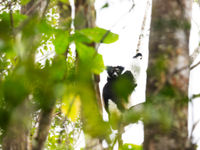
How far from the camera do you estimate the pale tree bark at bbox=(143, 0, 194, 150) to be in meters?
1.11

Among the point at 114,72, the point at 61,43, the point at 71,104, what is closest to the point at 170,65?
the point at 61,43

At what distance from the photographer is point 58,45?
39.1 inches

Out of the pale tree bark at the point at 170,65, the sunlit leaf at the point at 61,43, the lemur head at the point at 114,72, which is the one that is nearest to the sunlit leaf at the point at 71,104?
the sunlit leaf at the point at 61,43

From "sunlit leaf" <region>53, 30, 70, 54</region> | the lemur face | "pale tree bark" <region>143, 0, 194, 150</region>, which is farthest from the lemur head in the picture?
"sunlit leaf" <region>53, 30, 70, 54</region>

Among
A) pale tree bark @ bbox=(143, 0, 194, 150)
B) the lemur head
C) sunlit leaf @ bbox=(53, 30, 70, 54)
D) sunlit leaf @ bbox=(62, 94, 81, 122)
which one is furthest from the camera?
the lemur head

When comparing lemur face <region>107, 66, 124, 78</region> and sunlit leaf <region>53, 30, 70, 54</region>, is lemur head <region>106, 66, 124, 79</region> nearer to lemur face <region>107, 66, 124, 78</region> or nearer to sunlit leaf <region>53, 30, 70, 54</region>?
lemur face <region>107, 66, 124, 78</region>

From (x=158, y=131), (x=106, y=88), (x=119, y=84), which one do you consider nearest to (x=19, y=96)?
(x=119, y=84)

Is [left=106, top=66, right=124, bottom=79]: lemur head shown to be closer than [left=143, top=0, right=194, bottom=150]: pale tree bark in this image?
No

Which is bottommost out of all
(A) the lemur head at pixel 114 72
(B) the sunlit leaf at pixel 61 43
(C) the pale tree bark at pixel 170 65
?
(A) the lemur head at pixel 114 72

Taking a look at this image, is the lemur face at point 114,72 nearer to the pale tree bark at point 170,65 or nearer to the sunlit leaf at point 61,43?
the pale tree bark at point 170,65

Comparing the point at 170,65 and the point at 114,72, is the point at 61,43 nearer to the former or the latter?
the point at 170,65

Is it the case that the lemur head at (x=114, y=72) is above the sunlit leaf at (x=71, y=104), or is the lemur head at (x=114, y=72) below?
below

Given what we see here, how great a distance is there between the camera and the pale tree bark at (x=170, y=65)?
1114mm

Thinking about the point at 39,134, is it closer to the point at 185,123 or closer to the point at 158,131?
the point at 158,131
